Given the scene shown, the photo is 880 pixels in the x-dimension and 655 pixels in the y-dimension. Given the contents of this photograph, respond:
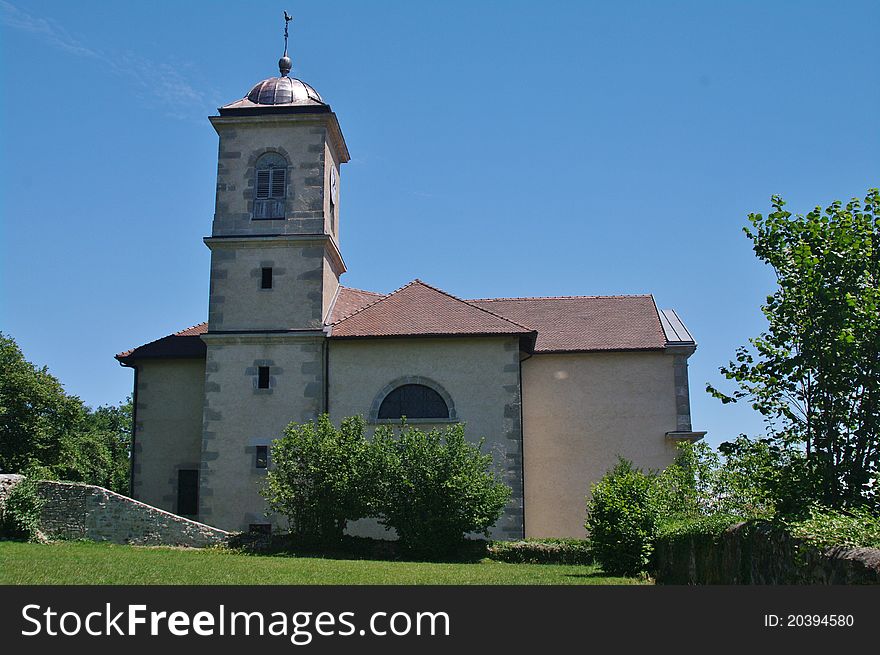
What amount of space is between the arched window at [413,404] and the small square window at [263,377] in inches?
139

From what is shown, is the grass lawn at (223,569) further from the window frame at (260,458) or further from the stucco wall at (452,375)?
the stucco wall at (452,375)

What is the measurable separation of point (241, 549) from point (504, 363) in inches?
360

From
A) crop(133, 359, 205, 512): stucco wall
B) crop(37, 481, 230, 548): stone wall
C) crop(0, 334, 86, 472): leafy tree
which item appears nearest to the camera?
crop(37, 481, 230, 548): stone wall

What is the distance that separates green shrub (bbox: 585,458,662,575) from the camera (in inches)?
711

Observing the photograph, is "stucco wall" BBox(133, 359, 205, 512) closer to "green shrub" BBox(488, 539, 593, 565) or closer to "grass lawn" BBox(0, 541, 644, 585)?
"grass lawn" BBox(0, 541, 644, 585)

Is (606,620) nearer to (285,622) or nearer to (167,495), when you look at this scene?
(285,622)

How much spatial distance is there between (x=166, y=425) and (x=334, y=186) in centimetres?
951

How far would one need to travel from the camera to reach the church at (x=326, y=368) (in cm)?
2608

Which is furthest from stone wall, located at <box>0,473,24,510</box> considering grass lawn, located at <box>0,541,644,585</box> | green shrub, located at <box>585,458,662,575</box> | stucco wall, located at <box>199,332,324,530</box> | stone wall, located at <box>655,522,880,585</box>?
stone wall, located at <box>655,522,880,585</box>

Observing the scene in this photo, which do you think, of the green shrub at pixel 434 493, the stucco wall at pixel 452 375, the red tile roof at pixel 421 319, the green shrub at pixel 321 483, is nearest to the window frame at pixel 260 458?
the stucco wall at pixel 452 375

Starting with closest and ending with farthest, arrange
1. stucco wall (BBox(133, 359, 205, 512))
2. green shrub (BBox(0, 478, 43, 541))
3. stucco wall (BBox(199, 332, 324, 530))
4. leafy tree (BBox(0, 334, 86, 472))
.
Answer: green shrub (BBox(0, 478, 43, 541)), stucco wall (BBox(199, 332, 324, 530)), stucco wall (BBox(133, 359, 205, 512)), leafy tree (BBox(0, 334, 86, 472))

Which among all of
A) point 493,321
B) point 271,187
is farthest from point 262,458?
point 271,187

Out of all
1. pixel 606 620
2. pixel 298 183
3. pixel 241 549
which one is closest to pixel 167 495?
pixel 241 549

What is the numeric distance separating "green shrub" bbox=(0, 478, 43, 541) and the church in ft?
15.8
